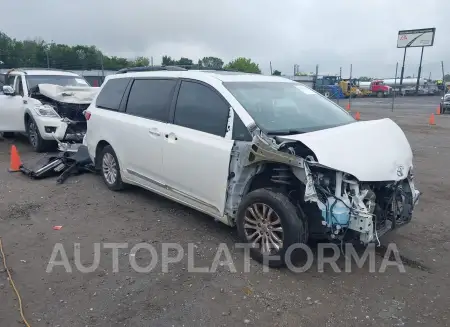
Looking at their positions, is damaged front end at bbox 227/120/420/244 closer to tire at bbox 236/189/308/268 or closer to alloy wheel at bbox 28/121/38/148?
tire at bbox 236/189/308/268

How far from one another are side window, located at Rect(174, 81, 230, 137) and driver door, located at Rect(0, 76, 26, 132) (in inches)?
255

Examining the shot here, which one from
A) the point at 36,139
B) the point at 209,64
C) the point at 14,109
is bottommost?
the point at 36,139

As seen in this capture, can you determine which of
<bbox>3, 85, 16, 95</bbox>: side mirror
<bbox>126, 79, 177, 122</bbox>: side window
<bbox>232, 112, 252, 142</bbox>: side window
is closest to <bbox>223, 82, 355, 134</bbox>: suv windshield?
<bbox>232, 112, 252, 142</bbox>: side window

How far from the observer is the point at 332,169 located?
3607 millimetres

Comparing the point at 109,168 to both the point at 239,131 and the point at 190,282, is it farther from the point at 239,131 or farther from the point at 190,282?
the point at 190,282

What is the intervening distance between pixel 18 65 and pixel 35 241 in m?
27.6

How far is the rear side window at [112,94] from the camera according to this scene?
6023mm

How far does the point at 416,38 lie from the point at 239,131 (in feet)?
125

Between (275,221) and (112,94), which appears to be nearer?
(275,221)

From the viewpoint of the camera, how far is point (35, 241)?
183 inches

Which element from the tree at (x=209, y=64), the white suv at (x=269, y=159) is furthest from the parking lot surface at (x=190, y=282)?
the tree at (x=209, y=64)

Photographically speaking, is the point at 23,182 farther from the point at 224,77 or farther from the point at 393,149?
the point at 393,149

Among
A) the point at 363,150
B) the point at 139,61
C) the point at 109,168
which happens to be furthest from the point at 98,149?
the point at 139,61

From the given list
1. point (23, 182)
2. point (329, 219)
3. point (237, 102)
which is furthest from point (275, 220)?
point (23, 182)
